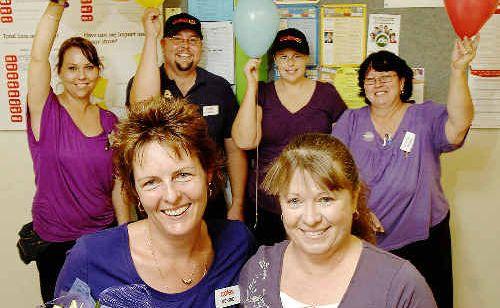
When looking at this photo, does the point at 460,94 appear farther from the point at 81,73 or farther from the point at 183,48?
the point at 81,73

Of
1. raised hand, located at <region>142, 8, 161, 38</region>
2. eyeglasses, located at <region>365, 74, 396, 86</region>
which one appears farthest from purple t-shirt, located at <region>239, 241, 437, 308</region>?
raised hand, located at <region>142, 8, 161, 38</region>

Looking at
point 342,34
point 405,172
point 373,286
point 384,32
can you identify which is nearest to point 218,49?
point 342,34

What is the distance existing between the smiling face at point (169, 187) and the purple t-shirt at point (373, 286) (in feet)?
0.88

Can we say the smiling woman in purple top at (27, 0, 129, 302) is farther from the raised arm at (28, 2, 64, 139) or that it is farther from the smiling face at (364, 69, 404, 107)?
the smiling face at (364, 69, 404, 107)

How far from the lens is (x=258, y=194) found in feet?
9.11

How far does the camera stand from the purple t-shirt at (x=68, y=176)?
2.36 meters

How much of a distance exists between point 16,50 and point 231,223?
1.97 meters

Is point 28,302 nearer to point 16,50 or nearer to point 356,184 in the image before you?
point 16,50

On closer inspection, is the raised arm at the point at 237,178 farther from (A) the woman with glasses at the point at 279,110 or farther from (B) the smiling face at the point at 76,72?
(B) the smiling face at the point at 76,72

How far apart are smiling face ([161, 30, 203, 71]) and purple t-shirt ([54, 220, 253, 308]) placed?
122cm

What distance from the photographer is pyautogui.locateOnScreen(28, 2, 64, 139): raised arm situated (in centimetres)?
222

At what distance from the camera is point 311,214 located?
53.4 inches

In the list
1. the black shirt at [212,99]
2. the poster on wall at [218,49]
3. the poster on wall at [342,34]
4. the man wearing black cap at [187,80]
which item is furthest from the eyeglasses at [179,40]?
the poster on wall at [342,34]

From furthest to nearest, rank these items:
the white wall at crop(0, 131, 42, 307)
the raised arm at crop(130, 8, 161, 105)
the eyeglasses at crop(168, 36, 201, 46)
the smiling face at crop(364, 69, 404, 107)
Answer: the white wall at crop(0, 131, 42, 307), the eyeglasses at crop(168, 36, 201, 46), the raised arm at crop(130, 8, 161, 105), the smiling face at crop(364, 69, 404, 107)
